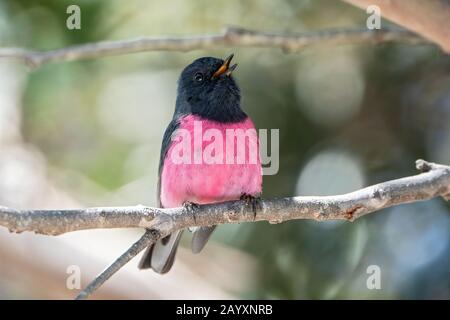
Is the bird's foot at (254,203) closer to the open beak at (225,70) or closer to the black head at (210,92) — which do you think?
the black head at (210,92)

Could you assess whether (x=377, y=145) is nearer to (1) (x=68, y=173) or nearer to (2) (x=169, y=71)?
(2) (x=169, y=71)

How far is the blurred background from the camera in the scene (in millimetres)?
6395

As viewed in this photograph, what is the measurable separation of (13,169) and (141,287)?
1769 millimetres

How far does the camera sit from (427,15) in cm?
472

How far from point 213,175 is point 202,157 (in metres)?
0.15

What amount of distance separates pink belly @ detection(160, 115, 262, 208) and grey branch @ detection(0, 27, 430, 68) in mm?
625

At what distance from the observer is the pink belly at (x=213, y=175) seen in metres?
4.98

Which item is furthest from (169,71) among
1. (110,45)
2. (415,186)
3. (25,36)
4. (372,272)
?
(415,186)

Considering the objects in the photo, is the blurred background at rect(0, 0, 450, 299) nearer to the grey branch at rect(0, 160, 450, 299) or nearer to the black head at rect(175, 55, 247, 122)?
the black head at rect(175, 55, 247, 122)

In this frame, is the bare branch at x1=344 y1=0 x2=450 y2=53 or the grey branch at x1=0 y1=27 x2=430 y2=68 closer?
the bare branch at x1=344 y1=0 x2=450 y2=53

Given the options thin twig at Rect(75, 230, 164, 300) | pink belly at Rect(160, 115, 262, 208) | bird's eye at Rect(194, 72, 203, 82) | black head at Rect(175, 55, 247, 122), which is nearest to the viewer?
thin twig at Rect(75, 230, 164, 300)

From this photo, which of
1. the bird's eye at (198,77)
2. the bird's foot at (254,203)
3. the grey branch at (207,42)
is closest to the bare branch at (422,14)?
the grey branch at (207,42)

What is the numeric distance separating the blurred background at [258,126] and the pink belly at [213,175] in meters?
1.43

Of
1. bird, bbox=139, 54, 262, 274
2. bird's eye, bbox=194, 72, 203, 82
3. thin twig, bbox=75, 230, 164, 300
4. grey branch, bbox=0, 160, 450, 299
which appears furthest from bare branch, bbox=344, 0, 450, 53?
thin twig, bbox=75, 230, 164, 300
